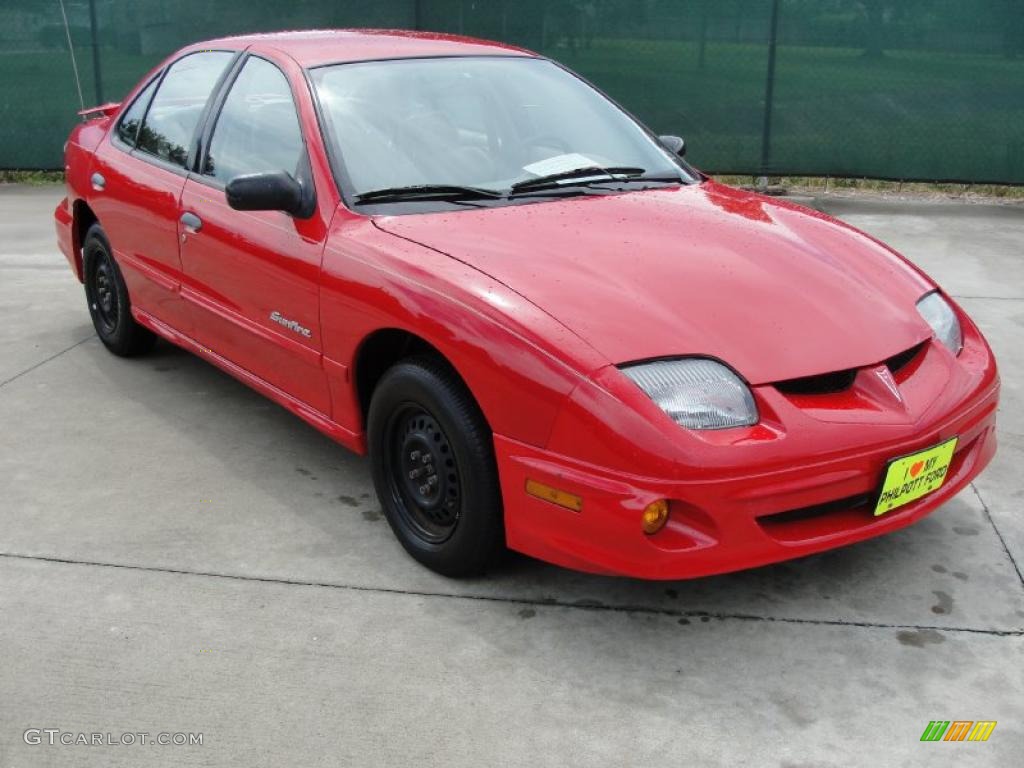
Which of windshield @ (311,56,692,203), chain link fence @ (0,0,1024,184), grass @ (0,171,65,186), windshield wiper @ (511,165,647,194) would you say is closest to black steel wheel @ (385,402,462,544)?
windshield @ (311,56,692,203)

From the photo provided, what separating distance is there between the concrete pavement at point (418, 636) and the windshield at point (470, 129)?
1186 millimetres

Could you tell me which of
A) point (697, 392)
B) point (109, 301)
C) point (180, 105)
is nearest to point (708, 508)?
point (697, 392)

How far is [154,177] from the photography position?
4.82 metres

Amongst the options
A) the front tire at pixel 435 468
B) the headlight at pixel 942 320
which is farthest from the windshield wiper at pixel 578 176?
the headlight at pixel 942 320

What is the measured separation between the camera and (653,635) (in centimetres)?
320

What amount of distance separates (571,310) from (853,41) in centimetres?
741

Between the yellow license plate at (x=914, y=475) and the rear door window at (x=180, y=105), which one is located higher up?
the rear door window at (x=180, y=105)

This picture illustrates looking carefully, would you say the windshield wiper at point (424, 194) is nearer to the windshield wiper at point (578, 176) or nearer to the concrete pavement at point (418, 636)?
the windshield wiper at point (578, 176)

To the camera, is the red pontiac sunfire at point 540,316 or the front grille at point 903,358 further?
the front grille at point 903,358

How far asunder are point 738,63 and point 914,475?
23.8 ft

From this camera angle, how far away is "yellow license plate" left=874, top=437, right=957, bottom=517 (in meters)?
3.09

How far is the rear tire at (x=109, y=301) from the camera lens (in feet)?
17.8

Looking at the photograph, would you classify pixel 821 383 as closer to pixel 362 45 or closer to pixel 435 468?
pixel 435 468

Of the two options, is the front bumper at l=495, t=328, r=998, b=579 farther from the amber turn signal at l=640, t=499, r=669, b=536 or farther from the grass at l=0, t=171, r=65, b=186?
the grass at l=0, t=171, r=65, b=186
